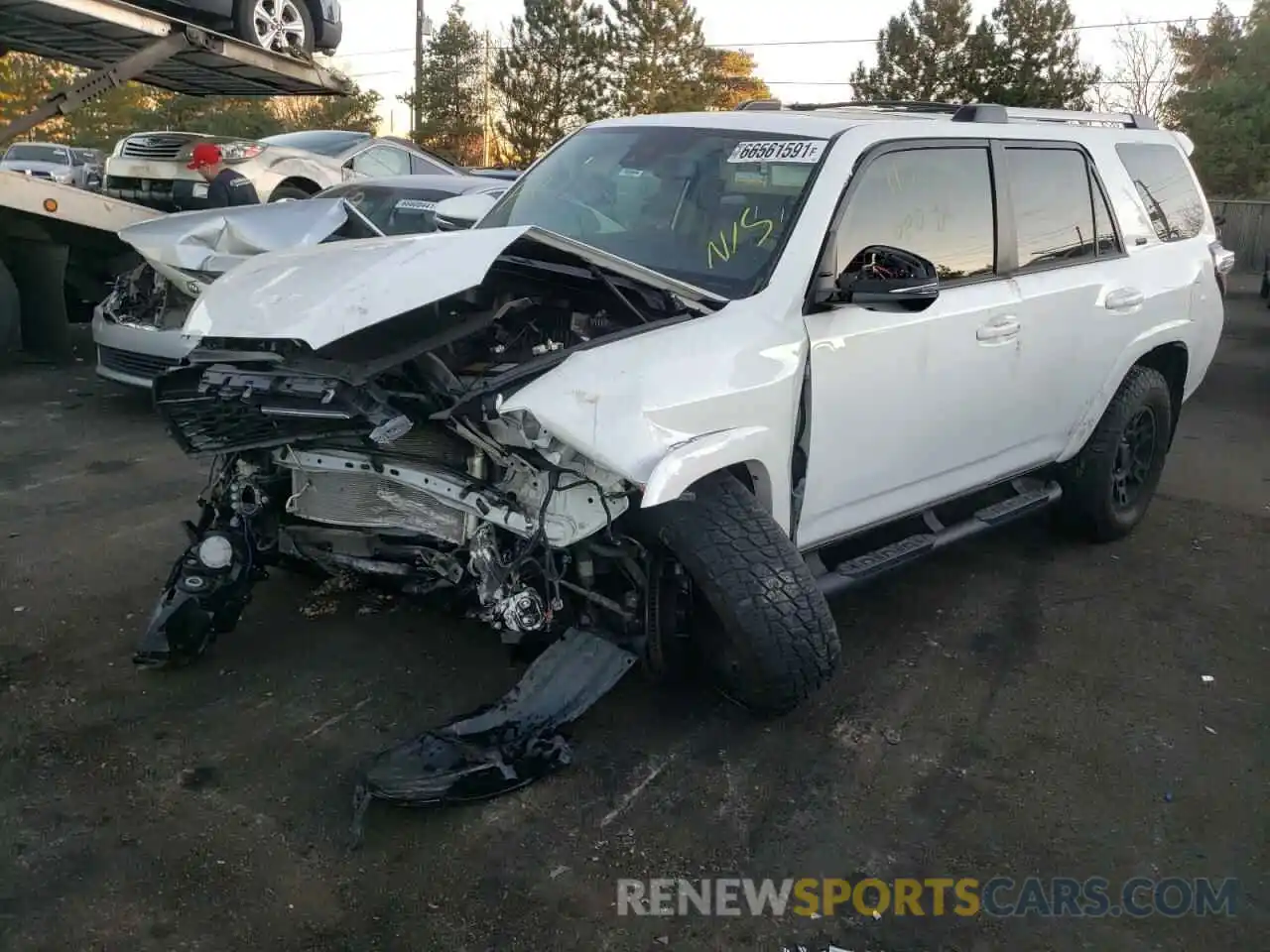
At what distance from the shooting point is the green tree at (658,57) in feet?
135

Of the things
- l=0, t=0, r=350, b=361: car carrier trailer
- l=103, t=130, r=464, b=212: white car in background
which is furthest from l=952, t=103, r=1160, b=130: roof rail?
l=103, t=130, r=464, b=212: white car in background

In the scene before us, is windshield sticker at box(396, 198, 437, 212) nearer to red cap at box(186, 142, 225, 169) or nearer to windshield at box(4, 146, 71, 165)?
red cap at box(186, 142, 225, 169)

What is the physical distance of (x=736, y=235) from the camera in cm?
370

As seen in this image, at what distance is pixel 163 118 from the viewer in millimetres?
35625

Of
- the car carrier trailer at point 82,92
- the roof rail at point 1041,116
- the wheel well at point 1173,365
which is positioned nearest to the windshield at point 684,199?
the roof rail at point 1041,116

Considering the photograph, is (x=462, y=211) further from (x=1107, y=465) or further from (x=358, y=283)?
(x=1107, y=465)

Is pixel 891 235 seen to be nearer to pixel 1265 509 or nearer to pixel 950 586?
pixel 950 586

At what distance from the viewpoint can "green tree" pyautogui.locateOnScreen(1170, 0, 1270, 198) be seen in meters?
29.9

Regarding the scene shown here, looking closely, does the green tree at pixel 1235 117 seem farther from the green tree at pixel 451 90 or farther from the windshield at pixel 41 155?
the windshield at pixel 41 155

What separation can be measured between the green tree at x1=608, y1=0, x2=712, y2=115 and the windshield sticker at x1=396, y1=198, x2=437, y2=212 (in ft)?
113

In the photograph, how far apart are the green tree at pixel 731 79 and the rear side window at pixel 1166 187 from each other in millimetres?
33494

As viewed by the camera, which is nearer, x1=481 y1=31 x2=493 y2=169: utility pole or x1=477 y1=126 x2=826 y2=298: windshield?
x1=477 y1=126 x2=826 y2=298: windshield

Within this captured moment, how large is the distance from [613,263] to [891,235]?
48.1 inches

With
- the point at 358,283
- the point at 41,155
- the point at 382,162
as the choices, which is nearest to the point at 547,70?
the point at 41,155
